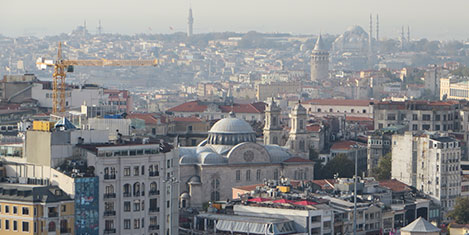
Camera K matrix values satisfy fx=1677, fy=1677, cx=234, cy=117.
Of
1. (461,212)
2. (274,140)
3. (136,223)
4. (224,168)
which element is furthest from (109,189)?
(274,140)

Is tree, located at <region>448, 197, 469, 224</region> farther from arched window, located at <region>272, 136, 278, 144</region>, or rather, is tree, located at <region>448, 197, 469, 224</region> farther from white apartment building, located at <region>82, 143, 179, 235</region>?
arched window, located at <region>272, 136, 278, 144</region>

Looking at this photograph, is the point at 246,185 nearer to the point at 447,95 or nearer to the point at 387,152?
the point at 387,152

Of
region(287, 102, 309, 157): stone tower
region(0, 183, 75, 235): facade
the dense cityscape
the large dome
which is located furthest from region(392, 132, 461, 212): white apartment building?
region(0, 183, 75, 235): facade

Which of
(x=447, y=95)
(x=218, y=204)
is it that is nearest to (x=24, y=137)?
(x=218, y=204)

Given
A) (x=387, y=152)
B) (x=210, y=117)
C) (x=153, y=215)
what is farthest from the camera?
(x=210, y=117)

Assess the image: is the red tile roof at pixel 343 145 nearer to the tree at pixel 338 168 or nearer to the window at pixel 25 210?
the tree at pixel 338 168

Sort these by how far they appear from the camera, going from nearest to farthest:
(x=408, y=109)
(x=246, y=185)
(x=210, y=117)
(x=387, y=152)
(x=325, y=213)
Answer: (x=325, y=213) → (x=246, y=185) → (x=387, y=152) → (x=408, y=109) → (x=210, y=117)

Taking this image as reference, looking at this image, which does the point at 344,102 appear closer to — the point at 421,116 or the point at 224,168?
the point at 421,116
